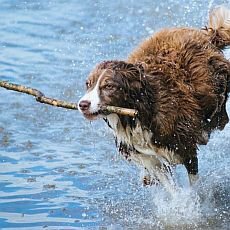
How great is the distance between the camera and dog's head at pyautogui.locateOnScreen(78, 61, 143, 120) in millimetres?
6316

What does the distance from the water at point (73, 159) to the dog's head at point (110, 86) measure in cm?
109

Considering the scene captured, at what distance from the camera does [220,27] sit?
317 inches

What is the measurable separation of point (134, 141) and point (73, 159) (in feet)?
5.33

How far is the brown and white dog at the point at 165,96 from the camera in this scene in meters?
6.61

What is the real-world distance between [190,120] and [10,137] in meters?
2.63

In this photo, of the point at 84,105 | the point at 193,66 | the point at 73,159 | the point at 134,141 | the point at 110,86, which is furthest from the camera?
the point at 73,159

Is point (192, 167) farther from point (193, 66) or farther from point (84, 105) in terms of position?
point (84, 105)

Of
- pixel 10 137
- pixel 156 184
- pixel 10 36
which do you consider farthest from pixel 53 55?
pixel 156 184

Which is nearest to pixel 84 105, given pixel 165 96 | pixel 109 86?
pixel 109 86

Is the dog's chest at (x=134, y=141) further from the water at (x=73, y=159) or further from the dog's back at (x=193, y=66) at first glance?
the water at (x=73, y=159)

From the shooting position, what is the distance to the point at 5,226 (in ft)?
22.1

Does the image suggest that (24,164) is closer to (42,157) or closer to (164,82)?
(42,157)

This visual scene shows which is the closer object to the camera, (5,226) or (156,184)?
(5,226)

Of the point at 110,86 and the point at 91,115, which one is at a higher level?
the point at 110,86
